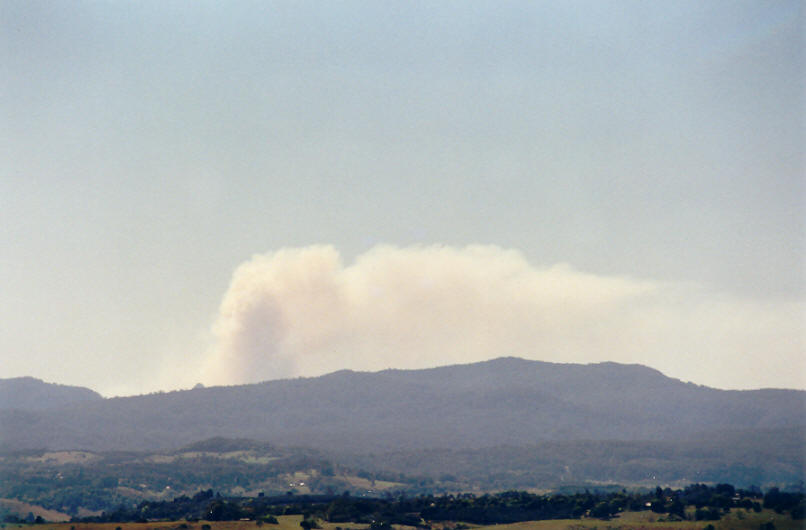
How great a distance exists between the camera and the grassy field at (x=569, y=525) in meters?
147

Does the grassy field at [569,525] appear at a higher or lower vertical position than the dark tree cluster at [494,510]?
lower

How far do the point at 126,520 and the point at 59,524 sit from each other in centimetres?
2238

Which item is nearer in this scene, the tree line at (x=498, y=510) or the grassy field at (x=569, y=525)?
the grassy field at (x=569, y=525)

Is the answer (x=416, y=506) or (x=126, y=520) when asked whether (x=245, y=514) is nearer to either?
(x=126, y=520)

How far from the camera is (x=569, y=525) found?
15962cm

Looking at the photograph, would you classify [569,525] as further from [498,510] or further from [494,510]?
[498,510]

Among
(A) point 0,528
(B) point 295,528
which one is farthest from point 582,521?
(A) point 0,528

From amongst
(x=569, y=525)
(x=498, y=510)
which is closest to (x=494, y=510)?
(x=498, y=510)

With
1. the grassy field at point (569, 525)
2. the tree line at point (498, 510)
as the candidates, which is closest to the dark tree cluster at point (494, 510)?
the tree line at point (498, 510)

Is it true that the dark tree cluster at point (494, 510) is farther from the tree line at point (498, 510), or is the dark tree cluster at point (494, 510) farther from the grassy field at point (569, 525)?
the grassy field at point (569, 525)

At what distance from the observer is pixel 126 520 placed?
17088cm

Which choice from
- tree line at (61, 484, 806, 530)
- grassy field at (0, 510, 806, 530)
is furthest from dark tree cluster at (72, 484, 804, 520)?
grassy field at (0, 510, 806, 530)

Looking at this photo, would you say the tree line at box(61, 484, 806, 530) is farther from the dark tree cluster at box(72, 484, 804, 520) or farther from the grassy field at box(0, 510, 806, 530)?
the grassy field at box(0, 510, 806, 530)

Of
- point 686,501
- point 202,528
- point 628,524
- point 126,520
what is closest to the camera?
point 202,528
